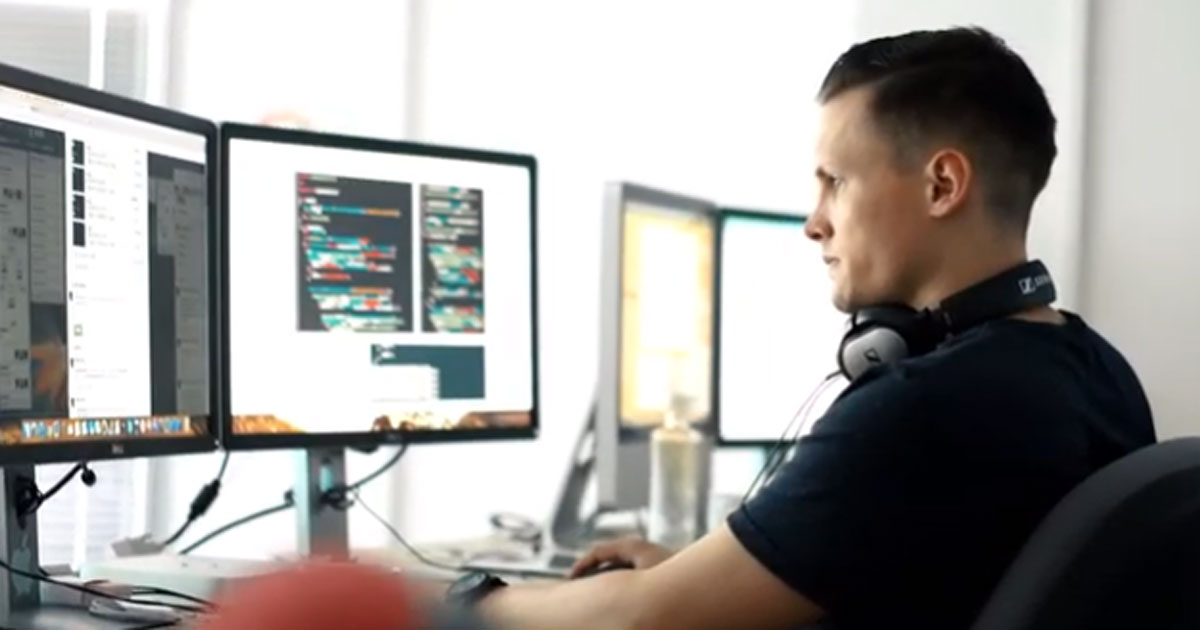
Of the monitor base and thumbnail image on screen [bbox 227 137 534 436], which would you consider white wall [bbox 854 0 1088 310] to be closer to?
thumbnail image on screen [bbox 227 137 534 436]

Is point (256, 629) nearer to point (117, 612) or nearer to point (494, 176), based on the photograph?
point (117, 612)

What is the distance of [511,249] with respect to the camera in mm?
2068

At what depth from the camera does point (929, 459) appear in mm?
1175

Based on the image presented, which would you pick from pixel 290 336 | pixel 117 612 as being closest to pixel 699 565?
pixel 117 612

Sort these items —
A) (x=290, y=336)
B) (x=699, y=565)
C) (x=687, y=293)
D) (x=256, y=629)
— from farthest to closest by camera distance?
(x=687, y=293) → (x=290, y=336) → (x=699, y=565) → (x=256, y=629)

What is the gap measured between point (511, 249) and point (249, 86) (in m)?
0.98

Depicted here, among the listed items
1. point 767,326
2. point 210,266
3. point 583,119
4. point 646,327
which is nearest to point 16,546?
point 210,266

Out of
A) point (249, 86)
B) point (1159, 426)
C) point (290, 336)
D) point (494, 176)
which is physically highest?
point (249, 86)

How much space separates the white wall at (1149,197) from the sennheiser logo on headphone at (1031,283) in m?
1.29

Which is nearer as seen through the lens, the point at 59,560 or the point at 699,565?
the point at 699,565

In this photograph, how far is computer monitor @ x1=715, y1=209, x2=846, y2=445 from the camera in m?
2.51

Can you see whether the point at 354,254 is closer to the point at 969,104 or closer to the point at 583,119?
the point at 969,104

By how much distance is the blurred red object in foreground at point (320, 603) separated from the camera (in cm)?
37

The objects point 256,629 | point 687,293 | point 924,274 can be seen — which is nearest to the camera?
point 256,629
